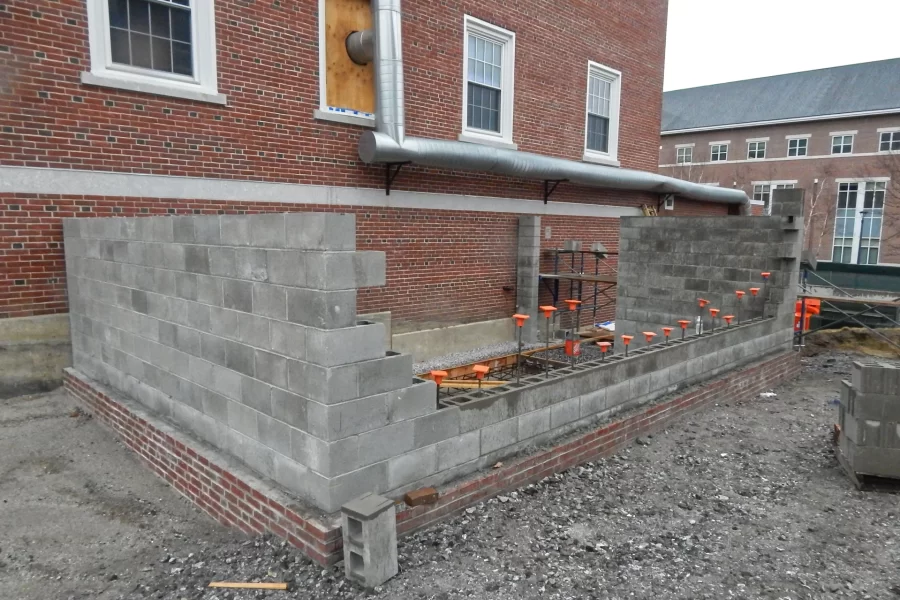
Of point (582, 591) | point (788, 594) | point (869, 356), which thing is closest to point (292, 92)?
point (582, 591)

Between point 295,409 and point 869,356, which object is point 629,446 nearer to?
point 295,409

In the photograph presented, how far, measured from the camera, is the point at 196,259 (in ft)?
15.3

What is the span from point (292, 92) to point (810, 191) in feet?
125

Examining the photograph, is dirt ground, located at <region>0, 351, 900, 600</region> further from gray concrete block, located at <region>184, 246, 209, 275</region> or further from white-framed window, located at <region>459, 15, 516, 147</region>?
white-framed window, located at <region>459, 15, 516, 147</region>

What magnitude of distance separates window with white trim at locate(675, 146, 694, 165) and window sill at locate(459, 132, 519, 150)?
3373cm

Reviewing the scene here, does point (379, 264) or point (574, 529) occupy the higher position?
point (379, 264)

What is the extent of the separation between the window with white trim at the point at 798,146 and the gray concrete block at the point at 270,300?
41.5 meters

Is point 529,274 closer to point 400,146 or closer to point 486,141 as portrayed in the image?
point 486,141

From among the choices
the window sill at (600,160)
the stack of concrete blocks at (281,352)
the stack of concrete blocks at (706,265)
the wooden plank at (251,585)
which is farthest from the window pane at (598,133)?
the wooden plank at (251,585)

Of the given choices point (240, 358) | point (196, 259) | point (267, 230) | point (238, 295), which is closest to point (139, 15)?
point (196, 259)

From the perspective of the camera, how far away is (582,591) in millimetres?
3662

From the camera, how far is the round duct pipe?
926 cm

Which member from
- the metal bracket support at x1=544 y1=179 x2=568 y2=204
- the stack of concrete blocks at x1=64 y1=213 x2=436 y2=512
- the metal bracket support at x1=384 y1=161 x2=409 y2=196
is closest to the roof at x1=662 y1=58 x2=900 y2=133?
the metal bracket support at x1=544 y1=179 x2=568 y2=204

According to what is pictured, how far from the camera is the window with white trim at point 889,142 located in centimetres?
3253
